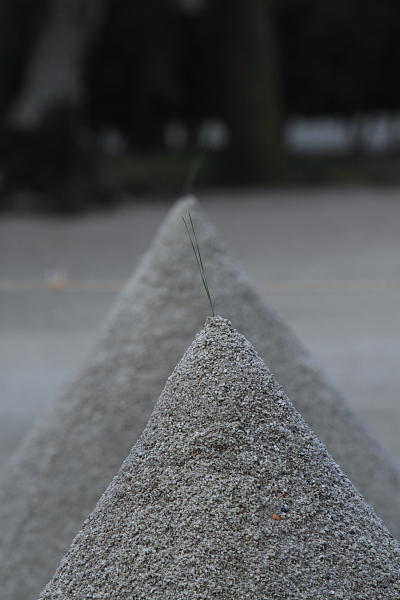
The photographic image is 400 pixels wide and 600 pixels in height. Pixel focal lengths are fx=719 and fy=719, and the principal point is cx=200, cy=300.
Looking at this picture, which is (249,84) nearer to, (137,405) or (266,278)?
(266,278)

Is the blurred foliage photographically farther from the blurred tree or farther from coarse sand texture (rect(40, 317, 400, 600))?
coarse sand texture (rect(40, 317, 400, 600))

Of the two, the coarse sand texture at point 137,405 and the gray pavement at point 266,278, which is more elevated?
the coarse sand texture at point 137,405

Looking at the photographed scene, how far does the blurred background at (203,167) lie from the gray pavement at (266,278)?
0.09 feet

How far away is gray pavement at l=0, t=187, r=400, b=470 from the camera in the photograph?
4586mm

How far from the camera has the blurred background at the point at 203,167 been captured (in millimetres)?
5570

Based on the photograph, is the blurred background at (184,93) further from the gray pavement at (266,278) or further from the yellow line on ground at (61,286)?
the yellow line on ground at (61,286)

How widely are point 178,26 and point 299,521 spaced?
621 inches

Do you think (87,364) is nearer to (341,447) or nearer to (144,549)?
(341,447)

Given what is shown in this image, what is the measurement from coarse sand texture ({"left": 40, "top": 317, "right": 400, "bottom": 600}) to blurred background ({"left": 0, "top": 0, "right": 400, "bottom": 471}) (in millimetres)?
618

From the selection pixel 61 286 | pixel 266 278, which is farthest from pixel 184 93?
pixel 61 286

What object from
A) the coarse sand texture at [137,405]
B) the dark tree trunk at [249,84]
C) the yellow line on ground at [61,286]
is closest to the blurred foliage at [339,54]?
the dark tree trunk at [249,84]

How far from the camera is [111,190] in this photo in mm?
11234

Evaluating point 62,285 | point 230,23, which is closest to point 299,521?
point 62,285

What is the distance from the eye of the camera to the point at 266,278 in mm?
7398
